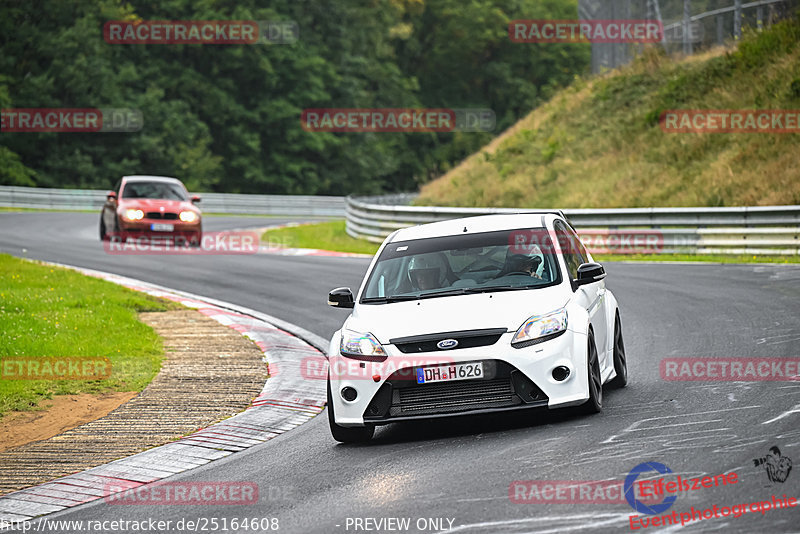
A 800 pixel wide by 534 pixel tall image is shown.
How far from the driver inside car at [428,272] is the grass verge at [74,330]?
3307mm

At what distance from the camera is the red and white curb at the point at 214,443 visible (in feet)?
23.6

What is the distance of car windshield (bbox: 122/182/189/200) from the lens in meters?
26.8

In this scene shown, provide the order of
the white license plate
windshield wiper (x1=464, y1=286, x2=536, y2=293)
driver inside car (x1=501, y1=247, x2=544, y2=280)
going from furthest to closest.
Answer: driver inside car (x1=501, y1=247, x2=544, y2=280) → windshield wiper (x1=464, y1=286, x2=536, y2=293) → the white license plate

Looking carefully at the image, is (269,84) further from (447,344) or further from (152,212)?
(447,344)

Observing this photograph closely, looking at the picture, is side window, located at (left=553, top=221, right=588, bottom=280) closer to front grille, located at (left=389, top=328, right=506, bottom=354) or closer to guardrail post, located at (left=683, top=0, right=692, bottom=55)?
front grille, located at (left=389, top=328, right=506, bottom=354)

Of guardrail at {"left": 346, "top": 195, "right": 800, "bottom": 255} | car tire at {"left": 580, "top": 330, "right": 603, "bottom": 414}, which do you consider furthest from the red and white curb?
guardrail at {"left": 346, "top": 195, "right": 800, "bottom": 255}

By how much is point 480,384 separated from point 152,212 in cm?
1964

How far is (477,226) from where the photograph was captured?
378 inches

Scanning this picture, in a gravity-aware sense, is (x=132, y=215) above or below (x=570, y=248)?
above

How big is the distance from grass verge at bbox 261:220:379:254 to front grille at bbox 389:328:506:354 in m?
18.5

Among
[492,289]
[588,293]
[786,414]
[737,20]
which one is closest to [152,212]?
[737,20]

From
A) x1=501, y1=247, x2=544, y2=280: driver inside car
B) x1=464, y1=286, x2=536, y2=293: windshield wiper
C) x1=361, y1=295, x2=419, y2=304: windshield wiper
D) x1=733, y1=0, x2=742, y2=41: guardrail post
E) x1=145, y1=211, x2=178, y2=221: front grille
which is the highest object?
x1=733, y1=0, x2=742, y2=41: guardrail post

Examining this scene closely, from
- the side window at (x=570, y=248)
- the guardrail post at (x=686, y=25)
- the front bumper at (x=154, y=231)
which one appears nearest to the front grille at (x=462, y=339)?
the side window at (x=570, y=248)

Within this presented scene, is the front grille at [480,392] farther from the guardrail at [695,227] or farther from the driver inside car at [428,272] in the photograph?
the guardrail at [695,227]
